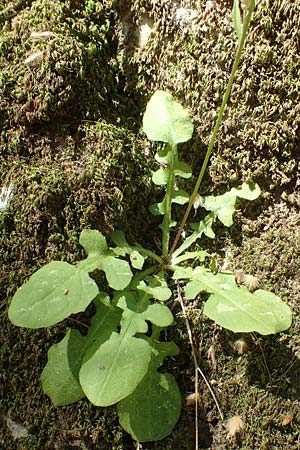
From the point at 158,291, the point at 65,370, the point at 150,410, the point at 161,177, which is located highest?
the point at 161,177

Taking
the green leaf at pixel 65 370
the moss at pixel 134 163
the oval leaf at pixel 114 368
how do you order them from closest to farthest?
the oval leaf at pixel 114 368 → the green leaf at pixel 65 370 → the moss at pixel 134 163

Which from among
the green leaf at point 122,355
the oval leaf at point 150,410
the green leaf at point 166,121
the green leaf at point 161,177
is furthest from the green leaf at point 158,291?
the green leaf at point 166,121

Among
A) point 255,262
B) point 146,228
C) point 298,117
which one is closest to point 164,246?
point 146,228

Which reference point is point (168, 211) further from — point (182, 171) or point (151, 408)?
point (151, 408)

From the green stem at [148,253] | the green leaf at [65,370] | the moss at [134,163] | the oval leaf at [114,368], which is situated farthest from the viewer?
the green stem at [148,253]

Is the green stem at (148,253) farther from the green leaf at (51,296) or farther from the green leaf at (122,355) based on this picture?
the green leaf at (51,296)

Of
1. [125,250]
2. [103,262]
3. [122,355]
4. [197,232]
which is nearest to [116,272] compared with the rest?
[103,262]
